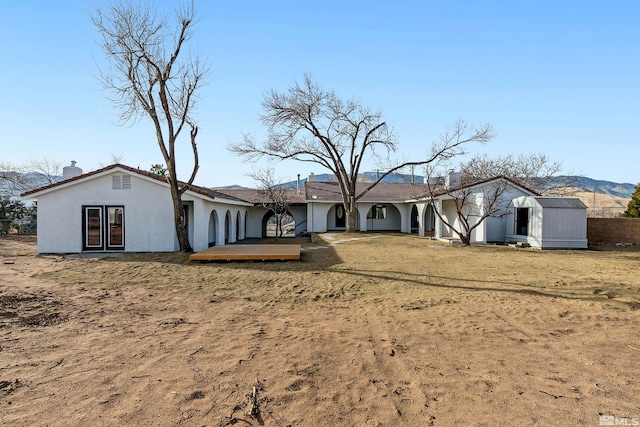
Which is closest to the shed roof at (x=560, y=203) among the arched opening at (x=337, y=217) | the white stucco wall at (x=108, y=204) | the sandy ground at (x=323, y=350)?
the sandy ground at (x=323, y=350)

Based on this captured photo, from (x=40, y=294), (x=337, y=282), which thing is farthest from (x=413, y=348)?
(x=40, y=294)

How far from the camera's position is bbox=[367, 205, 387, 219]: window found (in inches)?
1123

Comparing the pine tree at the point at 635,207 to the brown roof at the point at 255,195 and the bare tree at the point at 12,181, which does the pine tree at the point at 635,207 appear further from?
the bare tree at the point at 12,181

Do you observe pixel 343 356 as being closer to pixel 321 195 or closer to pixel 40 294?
pixel 40 294

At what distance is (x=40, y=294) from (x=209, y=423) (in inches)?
262

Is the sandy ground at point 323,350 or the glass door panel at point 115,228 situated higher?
the glass door panel at point 115,228

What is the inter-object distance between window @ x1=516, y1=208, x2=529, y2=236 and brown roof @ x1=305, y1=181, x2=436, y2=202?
7.75 meters

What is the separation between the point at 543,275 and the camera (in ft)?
30.5

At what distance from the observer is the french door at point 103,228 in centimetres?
1471

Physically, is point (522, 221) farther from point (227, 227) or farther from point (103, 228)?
point (103, 228)

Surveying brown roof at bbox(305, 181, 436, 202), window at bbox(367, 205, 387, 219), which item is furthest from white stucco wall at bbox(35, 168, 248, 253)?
window at bbox(367, 205, 387, 219)

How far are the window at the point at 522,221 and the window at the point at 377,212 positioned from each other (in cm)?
1137

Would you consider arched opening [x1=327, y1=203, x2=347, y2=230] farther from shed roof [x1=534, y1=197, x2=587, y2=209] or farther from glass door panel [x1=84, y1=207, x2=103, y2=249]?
glass door panel [x1=84, y1=207, x2=103, y2=249]

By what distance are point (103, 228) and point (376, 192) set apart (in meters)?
18.9
